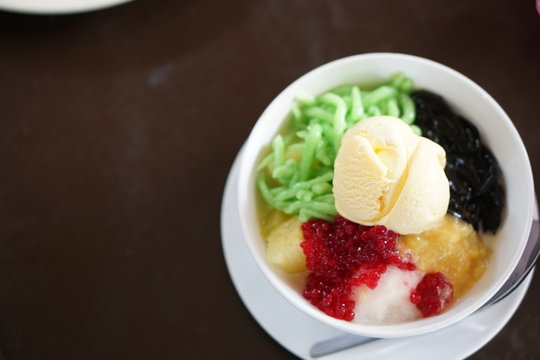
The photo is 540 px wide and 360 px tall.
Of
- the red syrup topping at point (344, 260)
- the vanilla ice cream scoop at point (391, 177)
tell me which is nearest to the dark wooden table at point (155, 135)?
the red syrup topping at point (344, 260)

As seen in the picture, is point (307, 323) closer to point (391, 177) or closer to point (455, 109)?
point (391, 177)

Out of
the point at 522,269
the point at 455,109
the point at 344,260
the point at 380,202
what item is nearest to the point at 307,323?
the point at 344,260

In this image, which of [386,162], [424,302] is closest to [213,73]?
[386,162]

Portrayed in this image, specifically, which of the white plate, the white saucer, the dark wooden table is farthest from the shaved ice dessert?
the white plate

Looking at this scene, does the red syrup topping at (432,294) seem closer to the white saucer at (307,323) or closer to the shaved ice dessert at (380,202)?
the shaved ice dessert at (380,202)

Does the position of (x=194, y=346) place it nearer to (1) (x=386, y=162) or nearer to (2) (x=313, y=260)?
(2) (x=313, y=260)

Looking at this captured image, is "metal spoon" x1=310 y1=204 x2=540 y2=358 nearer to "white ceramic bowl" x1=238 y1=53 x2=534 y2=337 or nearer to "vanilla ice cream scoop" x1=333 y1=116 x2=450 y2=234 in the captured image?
"white ceramic bowl" x1=238 y1=53 x2=534 y2=337
